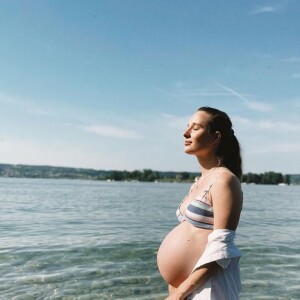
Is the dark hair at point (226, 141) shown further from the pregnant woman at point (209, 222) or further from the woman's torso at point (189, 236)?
the woman's torso at point (189, 236)

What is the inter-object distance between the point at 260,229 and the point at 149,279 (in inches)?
448

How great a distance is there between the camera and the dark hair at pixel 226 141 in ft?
9.60

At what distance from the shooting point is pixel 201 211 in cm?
270

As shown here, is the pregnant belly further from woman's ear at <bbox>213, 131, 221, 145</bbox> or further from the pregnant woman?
woman's ear at <bbox>213, 131, 221, 145</bbox>

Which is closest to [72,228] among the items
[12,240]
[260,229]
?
[12,240]

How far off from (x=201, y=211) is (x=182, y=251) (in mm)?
361

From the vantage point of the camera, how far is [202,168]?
302 cm

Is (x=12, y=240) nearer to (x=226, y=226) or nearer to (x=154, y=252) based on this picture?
(x=154, y=252)

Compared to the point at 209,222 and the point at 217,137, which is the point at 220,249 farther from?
the point at 217,137

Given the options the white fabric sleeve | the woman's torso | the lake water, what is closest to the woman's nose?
the woman's torso

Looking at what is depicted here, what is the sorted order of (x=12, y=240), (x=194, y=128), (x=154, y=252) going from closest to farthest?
1. (x=194, y=128)
2. (x=154, y=252)
3. (x=12, y=240)

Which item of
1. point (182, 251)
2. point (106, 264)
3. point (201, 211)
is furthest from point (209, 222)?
point (106, 264)

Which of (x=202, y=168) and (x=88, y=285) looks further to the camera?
(x=88, y=285)

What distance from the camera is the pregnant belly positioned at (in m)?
2.78
